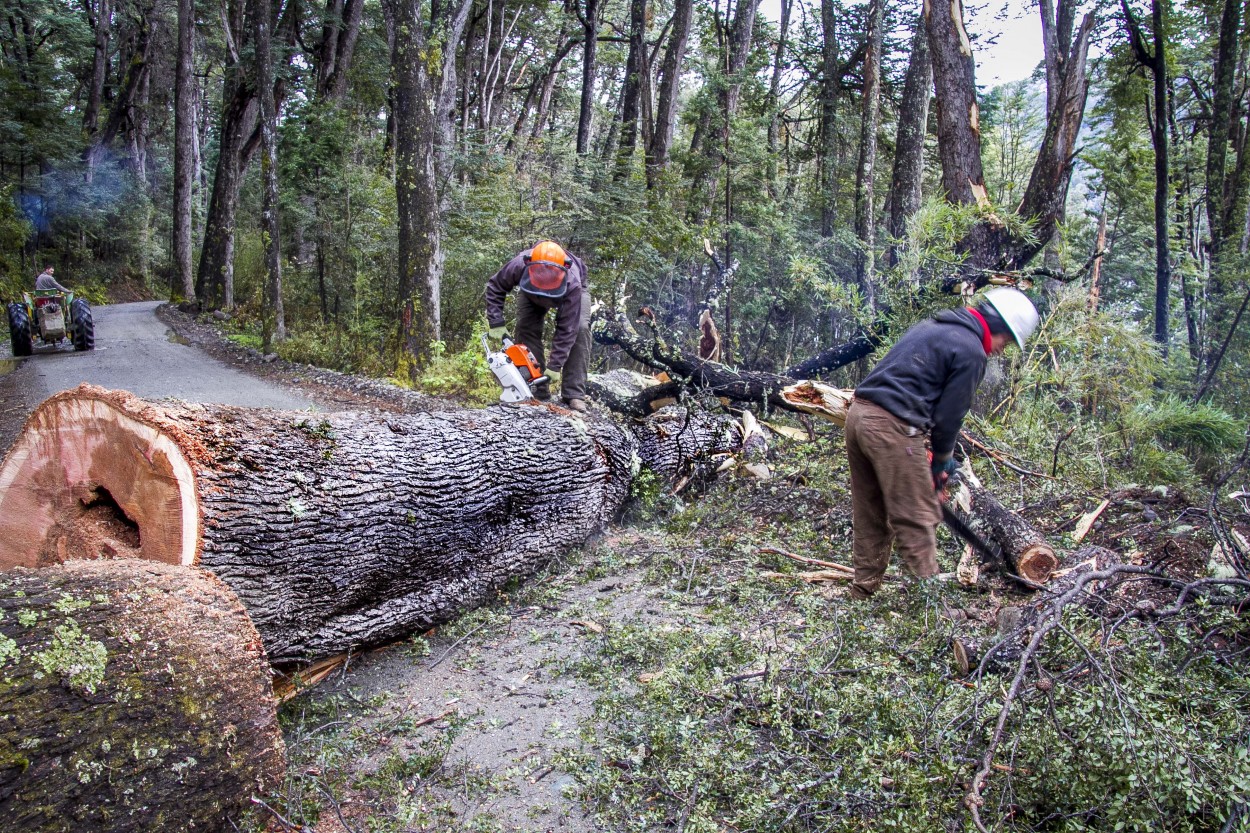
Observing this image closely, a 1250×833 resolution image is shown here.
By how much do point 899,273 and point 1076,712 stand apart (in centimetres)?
516

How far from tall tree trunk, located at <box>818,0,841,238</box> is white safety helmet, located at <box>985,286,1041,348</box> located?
46.6 ft

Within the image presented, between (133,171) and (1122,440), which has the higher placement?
(133,171)

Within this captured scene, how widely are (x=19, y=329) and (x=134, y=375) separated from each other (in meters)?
4.08

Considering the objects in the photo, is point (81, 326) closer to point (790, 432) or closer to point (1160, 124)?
point (790, 432)

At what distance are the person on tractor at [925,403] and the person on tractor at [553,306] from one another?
314cm

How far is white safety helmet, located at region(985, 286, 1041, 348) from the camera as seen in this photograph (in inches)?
162

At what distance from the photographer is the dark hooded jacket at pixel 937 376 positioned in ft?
13.4

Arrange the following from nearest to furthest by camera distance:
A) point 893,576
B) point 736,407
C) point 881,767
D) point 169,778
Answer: point 169,778
point 881,767
point 893,576
point 736,407

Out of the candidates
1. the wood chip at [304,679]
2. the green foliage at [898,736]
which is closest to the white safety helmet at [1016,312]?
the green foliage at [898,736]

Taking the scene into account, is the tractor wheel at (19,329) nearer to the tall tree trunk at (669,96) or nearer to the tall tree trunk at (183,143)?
the tall tree trunk at (183,143)

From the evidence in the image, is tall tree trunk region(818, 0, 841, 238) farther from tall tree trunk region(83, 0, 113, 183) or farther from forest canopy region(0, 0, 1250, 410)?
tall tree trunk region(83, 0, 113, 183)

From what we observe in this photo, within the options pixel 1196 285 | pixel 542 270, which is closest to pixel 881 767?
pixel 542 270

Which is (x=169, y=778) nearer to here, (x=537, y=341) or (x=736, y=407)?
(x=537, y=341)

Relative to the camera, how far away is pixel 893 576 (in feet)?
16.5
